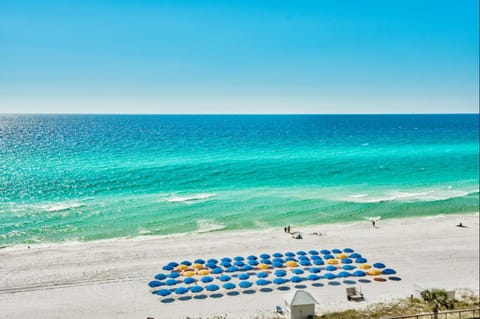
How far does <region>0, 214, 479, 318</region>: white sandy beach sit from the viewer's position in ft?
71.9

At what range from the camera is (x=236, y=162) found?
72875mm

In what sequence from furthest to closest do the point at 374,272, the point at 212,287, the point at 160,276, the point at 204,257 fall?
the point at 204,257 < the point at 374,272 < the point at 160,276 < the point at 212,287

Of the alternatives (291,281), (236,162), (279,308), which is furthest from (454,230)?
(236,162)

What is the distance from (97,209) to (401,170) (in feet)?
168

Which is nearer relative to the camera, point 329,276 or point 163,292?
point 163,292

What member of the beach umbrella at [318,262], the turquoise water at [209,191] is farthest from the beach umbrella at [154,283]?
the turquoise water at [209,191]

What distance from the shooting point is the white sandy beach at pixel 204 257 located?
21.9m

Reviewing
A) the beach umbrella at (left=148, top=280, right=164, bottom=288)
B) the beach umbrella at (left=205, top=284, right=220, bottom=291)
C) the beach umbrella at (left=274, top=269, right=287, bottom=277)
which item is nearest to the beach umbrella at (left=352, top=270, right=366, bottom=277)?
the beach umbrella at (left=274, top=269, right=287, bottom=277)

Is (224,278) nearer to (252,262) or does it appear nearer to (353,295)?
(252,262)

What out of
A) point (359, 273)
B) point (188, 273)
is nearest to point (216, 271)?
point (188, 273)

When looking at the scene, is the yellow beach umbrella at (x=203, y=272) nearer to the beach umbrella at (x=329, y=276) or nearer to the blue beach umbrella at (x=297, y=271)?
the blue beach umbrella at (x=297, y=271)

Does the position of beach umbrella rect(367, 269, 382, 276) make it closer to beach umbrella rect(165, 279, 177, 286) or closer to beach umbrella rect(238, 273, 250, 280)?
beach umbrella rect(238, 273, 250, 280)

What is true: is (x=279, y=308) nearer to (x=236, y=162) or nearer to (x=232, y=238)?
(x=232, y=238)

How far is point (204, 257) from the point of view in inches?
1184
